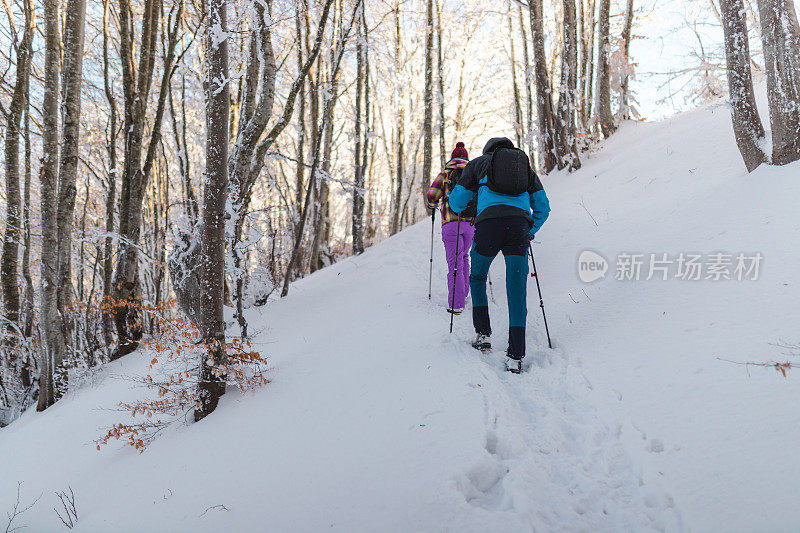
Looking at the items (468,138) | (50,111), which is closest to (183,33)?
(50,111)

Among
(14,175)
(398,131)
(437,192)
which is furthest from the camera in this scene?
(398,131)

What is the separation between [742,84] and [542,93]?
4.48 meters

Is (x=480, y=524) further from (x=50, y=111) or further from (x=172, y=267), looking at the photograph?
(x=50, y=111)

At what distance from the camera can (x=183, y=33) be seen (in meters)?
7.62

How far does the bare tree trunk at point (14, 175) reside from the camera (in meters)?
7.08

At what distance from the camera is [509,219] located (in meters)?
3.65

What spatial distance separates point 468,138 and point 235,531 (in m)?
17.8

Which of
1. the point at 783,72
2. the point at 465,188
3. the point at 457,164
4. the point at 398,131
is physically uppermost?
the point at 398,131

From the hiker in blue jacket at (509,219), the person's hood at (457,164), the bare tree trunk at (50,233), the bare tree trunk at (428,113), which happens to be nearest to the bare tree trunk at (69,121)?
the bare tree trunk at (50,233)

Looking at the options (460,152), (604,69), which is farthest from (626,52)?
(460,152)

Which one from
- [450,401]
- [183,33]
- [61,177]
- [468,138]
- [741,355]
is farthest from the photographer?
[468,138]

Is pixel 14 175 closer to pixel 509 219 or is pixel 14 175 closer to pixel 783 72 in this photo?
pixel 509 219

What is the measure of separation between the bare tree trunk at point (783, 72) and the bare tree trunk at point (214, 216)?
5654 millimetres

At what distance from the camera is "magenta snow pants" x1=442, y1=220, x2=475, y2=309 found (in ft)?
16.3
